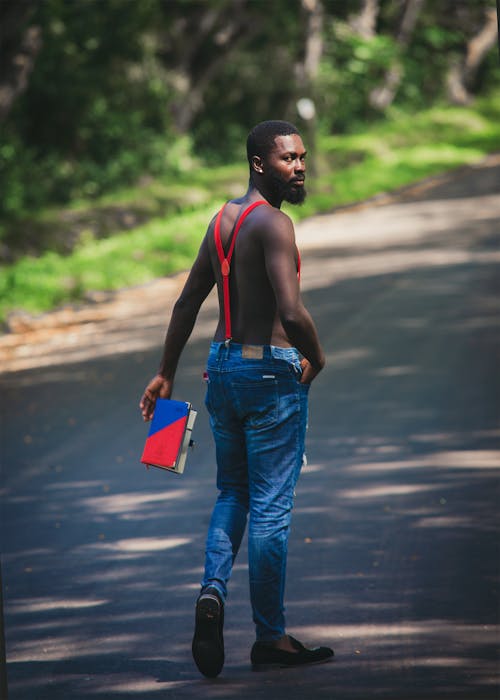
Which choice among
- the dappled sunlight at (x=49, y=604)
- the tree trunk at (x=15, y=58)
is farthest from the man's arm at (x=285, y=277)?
the tree trunk at (x=15, y=58)

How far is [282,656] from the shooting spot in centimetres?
455

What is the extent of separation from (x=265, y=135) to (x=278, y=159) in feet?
0.33

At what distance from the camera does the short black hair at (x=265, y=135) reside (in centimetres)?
445

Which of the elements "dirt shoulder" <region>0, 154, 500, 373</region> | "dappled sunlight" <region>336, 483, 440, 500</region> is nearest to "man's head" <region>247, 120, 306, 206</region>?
"dappled sunlight" <region>336, 483, 440, 500</region>

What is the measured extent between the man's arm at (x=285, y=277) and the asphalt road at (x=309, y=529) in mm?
1273

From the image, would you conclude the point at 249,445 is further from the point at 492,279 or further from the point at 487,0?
the point at 487,0

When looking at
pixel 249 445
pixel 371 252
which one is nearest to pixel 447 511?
pixel 249 445

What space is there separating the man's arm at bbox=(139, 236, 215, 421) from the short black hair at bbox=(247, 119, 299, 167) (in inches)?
17.0

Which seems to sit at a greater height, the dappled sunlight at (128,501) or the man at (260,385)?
the man at (260,385)

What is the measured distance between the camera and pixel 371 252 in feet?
64.0

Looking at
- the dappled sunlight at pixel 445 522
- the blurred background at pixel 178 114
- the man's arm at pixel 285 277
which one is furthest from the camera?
the blurred background at pixel 178 114

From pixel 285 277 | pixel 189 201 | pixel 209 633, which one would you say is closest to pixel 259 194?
pixel 285 277

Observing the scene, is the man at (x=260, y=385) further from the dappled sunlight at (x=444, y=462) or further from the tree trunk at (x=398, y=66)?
the tree trunk at (x=398, y=66)

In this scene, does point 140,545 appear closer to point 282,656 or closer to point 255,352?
point 282,656
